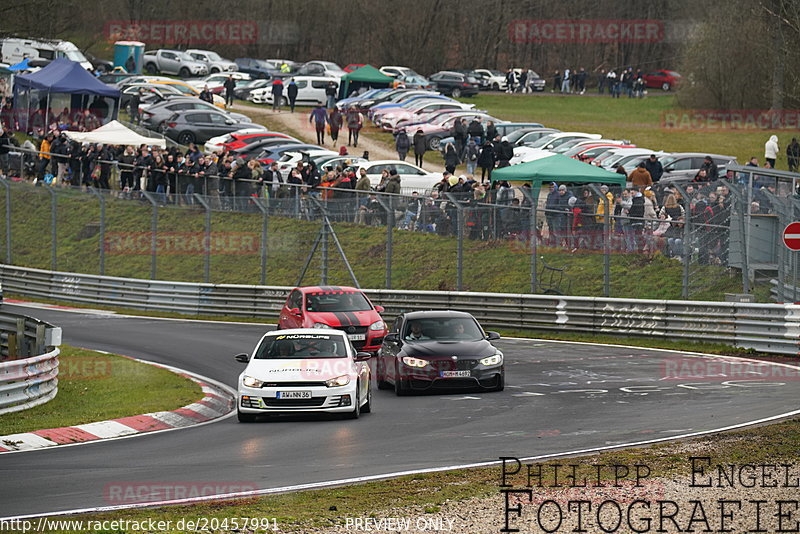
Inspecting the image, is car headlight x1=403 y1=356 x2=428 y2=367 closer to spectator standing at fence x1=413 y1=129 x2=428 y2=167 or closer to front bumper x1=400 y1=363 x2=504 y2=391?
front bumper x1=400 y1=363 x2=504 y2=391

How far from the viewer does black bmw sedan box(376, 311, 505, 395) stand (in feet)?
60.3

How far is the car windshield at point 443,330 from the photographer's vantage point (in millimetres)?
19188

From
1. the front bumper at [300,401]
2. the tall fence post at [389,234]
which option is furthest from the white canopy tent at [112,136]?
the front bumper at [300,401]

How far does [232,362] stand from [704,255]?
30.6 ft

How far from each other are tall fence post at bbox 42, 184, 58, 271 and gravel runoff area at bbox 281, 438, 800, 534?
1067 inches

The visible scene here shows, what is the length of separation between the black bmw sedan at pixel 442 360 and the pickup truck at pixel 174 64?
60.4 metres

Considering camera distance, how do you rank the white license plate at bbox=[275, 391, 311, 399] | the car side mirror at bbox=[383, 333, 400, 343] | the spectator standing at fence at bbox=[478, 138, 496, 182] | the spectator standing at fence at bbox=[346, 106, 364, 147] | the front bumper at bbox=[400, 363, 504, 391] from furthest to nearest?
1. the spectator standing at fence at bbox=[346, 106, 364, 147]
2. the spectator standing at fence at bbox=[478, 138, 496, 182]
3. the car side mirror at bbox=[383, 333, 400, 343]
4. the front bumper at bbox=[400, 363, 504, 391]
5. the white license plate at bbox=[275, 391, 311, 399]

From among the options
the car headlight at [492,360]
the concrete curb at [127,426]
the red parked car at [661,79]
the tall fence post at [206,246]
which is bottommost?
the concrete curb at [127,426]

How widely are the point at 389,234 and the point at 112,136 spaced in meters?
18.6

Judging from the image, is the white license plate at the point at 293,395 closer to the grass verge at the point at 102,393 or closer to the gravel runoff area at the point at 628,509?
the grass verge at the point at 102,393

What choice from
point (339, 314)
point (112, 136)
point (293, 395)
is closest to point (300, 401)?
point (293, 395)

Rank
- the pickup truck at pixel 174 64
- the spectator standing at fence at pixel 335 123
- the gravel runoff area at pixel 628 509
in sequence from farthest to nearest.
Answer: the pickup truck at pixel 174 64 < the spectator standing at fence at pixel 335 123 < the gravel runoff area at pixel 628 509

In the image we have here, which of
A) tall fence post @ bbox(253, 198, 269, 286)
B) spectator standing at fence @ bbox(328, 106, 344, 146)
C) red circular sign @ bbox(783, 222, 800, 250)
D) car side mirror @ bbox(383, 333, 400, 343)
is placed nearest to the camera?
car side mirror @ bbox(383, 333, 400, 343)

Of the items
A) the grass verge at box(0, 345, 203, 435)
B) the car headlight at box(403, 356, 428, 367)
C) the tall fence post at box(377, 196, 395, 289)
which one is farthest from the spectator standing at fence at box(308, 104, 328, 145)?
the car headlight at box(403, 356, 428, 367)
